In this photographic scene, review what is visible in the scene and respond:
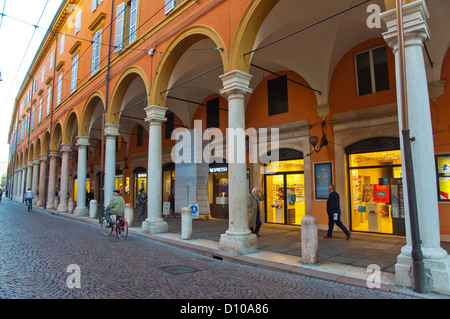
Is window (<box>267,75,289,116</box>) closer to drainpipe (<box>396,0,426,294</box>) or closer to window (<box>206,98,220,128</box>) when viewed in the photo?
window (<box>206,98,220,128</box>)

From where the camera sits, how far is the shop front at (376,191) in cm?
932

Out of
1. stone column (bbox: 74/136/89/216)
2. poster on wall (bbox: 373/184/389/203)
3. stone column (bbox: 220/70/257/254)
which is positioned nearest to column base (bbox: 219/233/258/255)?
stone column (bbox: 220/70/257/254)

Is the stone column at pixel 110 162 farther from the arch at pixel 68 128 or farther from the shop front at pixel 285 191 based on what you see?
the arch at pixel 68 128

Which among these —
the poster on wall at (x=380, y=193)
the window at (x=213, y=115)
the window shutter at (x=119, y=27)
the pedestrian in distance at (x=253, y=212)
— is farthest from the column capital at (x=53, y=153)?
the poster on wall at (x=380, y=193)

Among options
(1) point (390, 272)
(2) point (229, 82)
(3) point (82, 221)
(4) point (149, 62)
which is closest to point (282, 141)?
(2) point (229, 82)

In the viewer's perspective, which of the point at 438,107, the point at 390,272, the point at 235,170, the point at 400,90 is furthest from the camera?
the point at 438,107

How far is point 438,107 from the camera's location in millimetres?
8398

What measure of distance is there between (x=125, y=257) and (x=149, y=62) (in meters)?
7.53

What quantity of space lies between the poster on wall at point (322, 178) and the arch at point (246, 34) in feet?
15.2

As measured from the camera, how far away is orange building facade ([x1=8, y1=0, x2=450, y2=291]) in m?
7.98

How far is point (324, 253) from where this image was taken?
23.4 feet

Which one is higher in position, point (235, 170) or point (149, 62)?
point (149, 62)

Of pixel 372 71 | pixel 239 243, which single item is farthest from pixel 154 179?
pixel 372 71
